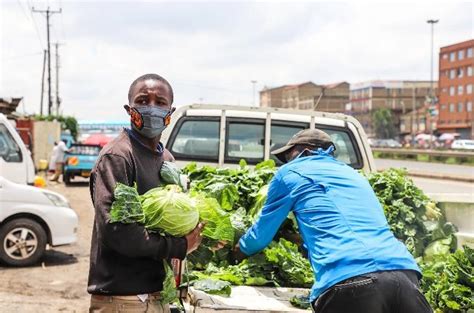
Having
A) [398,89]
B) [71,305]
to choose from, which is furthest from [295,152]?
[398,89]

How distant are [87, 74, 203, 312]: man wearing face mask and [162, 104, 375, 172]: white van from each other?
14.7 ft

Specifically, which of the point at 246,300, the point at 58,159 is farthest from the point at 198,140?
the point at 58,159

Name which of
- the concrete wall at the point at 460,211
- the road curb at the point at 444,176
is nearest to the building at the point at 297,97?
the road curb at the point at 444,176

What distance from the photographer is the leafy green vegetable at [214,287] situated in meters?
3.73

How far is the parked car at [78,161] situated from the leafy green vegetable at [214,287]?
21207 mm

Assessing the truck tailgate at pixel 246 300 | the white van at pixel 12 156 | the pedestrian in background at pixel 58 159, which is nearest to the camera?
the truck tailgate at pixel 246 300

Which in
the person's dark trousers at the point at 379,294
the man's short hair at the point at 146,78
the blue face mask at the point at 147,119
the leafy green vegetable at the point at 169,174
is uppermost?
the man's short hair at the point at 146,78

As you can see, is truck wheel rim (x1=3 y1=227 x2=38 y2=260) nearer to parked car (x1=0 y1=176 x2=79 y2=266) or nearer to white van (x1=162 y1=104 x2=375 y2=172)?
parked car (x1=0 y1=176 x2=79 y2=266)

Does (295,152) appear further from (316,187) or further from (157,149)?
(157,149)

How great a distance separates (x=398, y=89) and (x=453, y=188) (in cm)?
13097

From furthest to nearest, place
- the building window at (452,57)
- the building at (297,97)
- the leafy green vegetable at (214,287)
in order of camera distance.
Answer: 1. the building window at (452,57)
2. the building at (297,97)
3. the leafy green vegetable at (214,287)

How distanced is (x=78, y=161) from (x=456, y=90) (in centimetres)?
9192

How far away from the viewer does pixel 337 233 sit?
3.08m

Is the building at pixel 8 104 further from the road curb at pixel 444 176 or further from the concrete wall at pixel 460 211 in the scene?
A: the road curb at pixel 444 176
